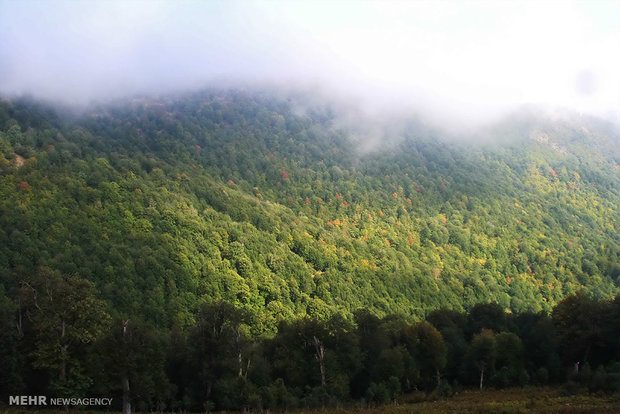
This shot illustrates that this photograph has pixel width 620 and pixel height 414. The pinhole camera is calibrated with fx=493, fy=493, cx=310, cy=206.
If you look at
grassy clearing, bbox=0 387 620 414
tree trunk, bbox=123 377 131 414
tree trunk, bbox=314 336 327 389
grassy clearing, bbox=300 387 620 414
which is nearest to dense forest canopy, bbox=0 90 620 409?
tree trunk, bbox=314 336 327 389

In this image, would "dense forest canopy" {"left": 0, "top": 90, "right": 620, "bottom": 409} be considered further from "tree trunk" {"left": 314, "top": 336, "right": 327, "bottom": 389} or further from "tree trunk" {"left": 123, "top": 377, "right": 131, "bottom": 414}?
"tree trunk" {"left": 123, "top": 377, "right": 131, "bottom": 414}

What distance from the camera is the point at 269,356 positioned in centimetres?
6894

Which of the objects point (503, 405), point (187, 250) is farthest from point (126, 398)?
point (187, 250)

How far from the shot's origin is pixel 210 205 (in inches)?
6654

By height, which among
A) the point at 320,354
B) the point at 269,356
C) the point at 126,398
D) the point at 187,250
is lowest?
the point at 126,398

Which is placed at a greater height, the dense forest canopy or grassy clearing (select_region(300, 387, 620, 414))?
the dense forest canopy

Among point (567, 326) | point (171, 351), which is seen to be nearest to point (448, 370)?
point (567, 326)

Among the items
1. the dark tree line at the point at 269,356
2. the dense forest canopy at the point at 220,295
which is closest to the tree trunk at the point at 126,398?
the dark tree line at the point at 269,356

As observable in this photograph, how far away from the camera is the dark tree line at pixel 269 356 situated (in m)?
49.8

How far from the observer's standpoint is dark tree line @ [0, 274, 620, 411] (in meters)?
49.8

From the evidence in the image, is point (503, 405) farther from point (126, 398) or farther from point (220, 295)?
point (220, 295)

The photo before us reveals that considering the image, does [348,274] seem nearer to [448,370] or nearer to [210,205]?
[210,205]

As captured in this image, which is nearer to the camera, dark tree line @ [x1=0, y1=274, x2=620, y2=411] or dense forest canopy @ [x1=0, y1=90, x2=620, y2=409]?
dark tree line @ [x1=0, y1=274, x2=620, y2=411]

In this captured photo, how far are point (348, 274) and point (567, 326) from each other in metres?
86.0
